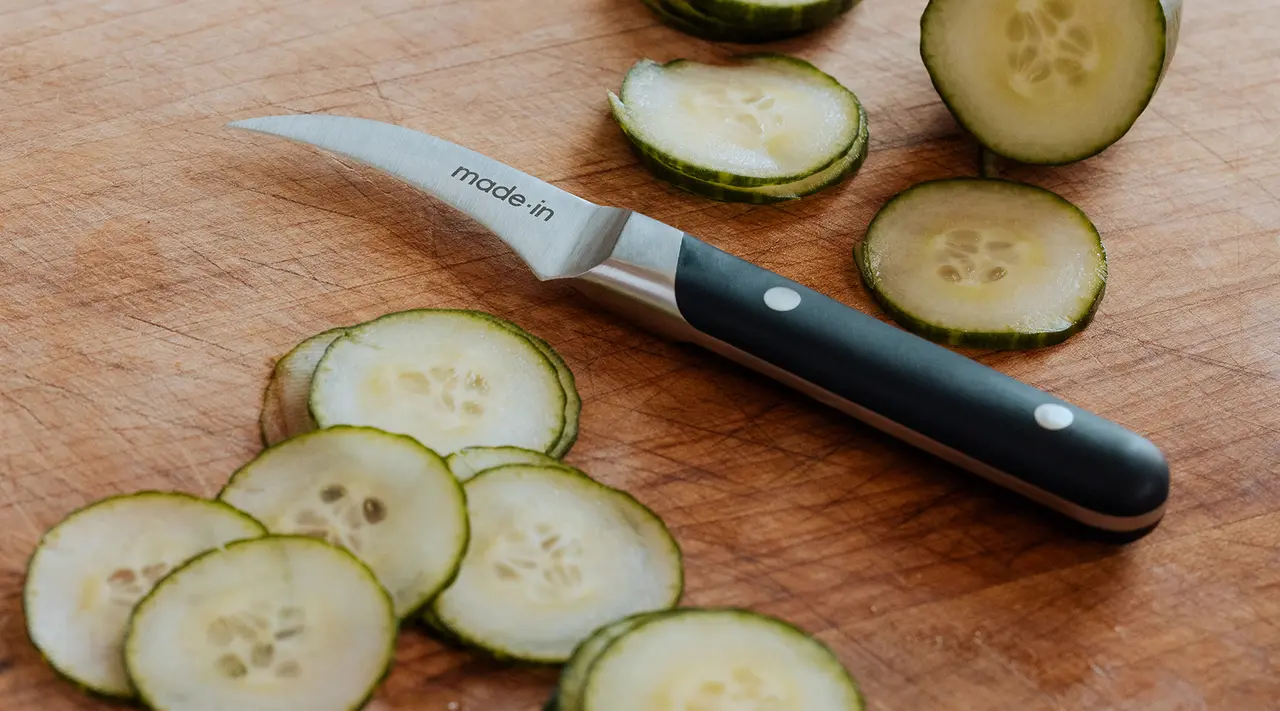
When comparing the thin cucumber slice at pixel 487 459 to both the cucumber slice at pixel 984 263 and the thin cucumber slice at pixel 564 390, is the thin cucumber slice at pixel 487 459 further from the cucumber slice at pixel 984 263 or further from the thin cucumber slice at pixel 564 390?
the cucumber slice at pixel 984 263

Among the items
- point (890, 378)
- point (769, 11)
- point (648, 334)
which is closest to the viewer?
point (890, 378)

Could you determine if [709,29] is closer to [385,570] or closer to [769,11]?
[769,11]

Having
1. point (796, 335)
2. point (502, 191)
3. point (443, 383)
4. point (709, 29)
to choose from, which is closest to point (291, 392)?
point (443, 383)

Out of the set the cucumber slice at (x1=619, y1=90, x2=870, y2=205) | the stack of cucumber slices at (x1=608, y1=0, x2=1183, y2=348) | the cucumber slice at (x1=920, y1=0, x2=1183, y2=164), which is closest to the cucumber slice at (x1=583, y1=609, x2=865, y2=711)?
the stack of cucumber slices at (x1=608, y1=0, x2=1183, y2=348)

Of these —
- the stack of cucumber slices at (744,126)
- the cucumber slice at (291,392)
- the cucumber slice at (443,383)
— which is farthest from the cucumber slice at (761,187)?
the cucumber slice at (291,392)

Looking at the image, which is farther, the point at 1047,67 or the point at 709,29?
the point at 709,29
